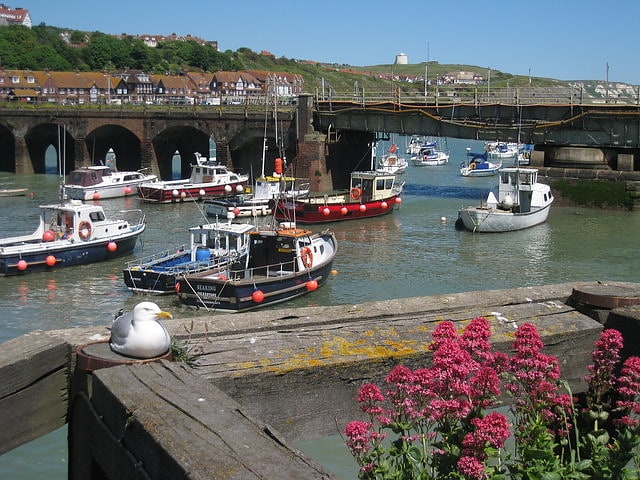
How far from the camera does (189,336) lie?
4.03 metres

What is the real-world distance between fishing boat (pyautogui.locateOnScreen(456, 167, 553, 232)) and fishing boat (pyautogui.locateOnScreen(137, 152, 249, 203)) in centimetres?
1675

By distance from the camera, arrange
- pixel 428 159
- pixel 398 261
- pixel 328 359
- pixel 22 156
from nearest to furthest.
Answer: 1. pixel 328 359
2. pixel 398 261
3. pixel 22 156
4. pixel 428 159

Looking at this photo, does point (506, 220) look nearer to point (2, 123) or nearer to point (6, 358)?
point (6, 358)

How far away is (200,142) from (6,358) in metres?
64.3

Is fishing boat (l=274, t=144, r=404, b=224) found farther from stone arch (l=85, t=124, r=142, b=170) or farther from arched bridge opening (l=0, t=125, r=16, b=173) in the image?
arched bridge opening (l=0, t=125, r=16, b=173)

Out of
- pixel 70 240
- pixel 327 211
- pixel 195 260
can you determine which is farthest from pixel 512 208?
pixel 70 240

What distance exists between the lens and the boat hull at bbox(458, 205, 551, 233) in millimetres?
35906

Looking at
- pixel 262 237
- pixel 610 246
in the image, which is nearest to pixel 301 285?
pixel 262 237

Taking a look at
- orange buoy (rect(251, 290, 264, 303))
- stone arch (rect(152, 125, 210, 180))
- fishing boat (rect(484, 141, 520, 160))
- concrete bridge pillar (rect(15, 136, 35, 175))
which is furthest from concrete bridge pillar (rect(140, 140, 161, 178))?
orange buoy (rect(251, 290, 264, 303))

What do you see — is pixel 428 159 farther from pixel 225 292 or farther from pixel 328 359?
pixel 328 359

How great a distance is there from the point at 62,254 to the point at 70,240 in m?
0.99

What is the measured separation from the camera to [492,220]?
118 feet

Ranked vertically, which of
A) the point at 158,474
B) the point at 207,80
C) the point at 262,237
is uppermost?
the point at 207,80

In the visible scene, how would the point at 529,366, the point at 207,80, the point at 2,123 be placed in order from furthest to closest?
the point at 207,80
the point at 2,123
the point at 529,366
